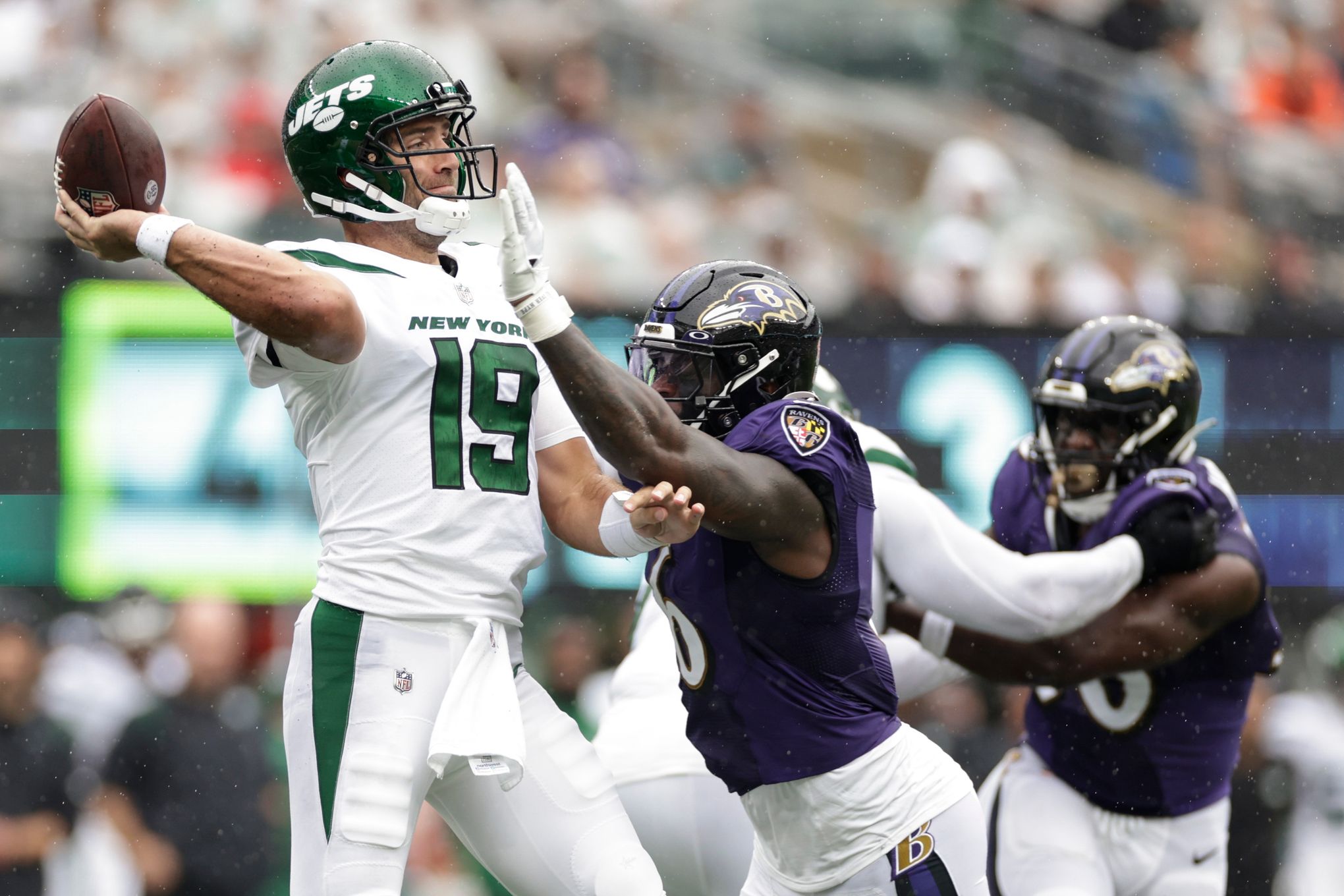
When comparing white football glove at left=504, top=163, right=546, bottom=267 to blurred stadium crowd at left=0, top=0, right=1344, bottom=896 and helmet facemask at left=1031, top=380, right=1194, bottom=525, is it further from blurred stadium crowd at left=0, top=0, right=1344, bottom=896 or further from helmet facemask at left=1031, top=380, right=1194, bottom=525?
blurred stadium crowd at left=0, top=0, right=1344, bottom=896

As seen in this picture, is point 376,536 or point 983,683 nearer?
point 376,536

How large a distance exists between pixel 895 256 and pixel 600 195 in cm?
160

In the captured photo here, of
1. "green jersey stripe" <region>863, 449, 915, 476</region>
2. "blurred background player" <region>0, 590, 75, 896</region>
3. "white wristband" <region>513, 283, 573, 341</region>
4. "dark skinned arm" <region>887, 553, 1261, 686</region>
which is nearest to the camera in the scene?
"white wristband" <region>513, 283, 573, 341</region>

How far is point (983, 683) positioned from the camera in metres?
7.07

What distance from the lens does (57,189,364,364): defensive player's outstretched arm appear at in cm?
295

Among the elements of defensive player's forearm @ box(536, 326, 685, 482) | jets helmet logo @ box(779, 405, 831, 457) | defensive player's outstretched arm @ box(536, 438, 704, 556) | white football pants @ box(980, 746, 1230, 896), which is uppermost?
defensive player's forearm @ box(536, 326, 685, 482)

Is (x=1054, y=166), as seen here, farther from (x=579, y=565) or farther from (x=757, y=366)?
(x=757, y=366)

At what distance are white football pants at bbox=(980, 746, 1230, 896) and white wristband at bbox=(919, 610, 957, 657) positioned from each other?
51 cm

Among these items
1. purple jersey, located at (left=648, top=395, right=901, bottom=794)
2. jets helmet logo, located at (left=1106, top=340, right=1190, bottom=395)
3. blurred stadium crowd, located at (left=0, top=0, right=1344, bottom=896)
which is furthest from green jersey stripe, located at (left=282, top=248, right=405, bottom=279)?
blurred stadium crowd, located at (left=0, top=0, right=1344, bottom=896)

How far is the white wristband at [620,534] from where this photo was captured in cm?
309

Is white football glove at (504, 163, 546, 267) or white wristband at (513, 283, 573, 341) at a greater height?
white football glove at (504, 163, 546, 267)

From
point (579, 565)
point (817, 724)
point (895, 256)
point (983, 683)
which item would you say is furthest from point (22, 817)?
point (895, 256)

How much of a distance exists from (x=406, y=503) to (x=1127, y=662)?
2042 millimetres

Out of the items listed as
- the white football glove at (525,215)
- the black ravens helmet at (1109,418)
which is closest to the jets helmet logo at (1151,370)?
the black ravens helmet at (1109,418)
